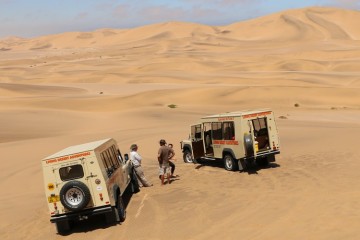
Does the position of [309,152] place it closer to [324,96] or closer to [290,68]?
[324,96]

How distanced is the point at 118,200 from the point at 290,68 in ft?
234

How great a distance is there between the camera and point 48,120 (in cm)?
3559

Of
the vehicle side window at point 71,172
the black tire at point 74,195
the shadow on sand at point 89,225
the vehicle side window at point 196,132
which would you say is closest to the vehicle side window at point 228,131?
the vehicle side window at point 196,132

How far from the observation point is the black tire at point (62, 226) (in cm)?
1153

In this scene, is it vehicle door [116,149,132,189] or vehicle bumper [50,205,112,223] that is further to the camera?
vehicle door [116,149,132,189]

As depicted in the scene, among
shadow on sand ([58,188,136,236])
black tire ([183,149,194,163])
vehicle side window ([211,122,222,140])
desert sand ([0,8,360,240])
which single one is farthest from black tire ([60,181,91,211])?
black tire ([183,149,194,163])

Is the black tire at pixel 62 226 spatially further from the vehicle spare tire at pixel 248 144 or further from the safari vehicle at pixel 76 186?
the vehicle spare tire at pixel 248 144

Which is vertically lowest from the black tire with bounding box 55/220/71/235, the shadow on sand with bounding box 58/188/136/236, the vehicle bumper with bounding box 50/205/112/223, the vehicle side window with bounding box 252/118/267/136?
the shadow on sand with bounding box 58/188/136/236

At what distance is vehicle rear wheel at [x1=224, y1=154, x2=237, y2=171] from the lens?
16.8m

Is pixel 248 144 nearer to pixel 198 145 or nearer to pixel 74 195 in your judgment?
pixel 198 145

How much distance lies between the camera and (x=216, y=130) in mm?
17562

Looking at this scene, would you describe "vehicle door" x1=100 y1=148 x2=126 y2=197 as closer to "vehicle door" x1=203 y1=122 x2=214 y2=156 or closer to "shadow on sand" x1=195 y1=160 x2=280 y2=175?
"shadow on sand" x1=195 y1=160 x2=280 y2=175

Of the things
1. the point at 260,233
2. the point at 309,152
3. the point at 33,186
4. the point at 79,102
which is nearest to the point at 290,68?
the point at 79,102

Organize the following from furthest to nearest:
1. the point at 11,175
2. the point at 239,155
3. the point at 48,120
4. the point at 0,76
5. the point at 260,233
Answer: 1. the point at 0,76
2. the point at 48,120
3. the point at 11,175
4. the point at 239,155
5. the point at 260,233
